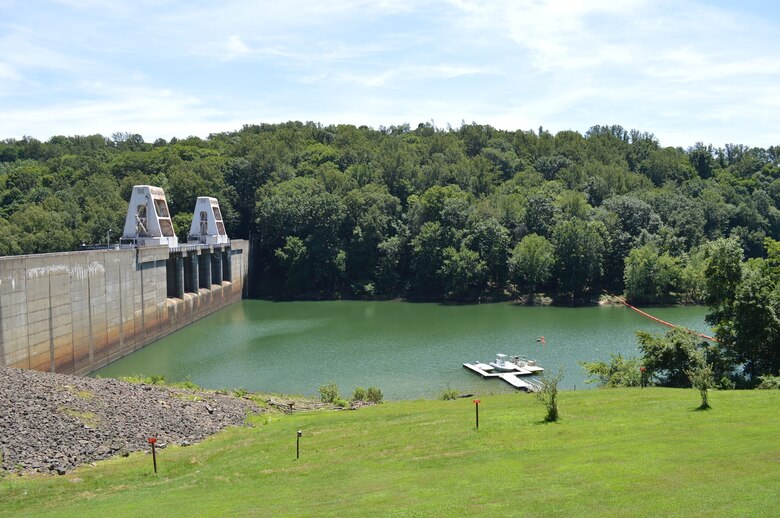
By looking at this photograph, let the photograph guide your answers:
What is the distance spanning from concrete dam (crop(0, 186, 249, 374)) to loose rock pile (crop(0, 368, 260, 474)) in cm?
798

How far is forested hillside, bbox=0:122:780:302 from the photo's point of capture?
81.8m

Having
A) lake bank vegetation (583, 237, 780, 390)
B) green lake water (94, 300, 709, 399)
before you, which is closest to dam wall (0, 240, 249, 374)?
green lake water (94, 300, 709, 399)

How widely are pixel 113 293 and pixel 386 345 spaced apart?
829 inches

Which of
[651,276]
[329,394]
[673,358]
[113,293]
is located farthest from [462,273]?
[673,358]

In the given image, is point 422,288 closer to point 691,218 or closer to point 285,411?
point 691,218

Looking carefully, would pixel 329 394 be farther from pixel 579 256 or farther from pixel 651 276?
pixel 579 256

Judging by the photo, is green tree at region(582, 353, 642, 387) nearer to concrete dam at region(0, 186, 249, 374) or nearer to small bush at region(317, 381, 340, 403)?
small bush at region(317, 381, 340, 403)

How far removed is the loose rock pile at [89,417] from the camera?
2244 cm

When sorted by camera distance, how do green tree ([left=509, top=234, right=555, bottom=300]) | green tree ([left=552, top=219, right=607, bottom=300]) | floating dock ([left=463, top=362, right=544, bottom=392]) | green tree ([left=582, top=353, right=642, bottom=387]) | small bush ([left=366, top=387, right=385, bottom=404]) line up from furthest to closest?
green tree ([left=552, top=219, right=607, bottom=300]) < green tree ([left=509, top=234, right=555, bottom=300]) < floating dock ([left=463, top=362, right=544, bottom=392]) < small bush ([left=366, top=387, right=385, bottom=404]) < green tree ([left=582, top=353, right=642, bottom=387])

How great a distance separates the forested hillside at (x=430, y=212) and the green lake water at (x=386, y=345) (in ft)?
24.3

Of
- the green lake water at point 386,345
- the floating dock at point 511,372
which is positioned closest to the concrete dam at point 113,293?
the green lake water at point 386,345

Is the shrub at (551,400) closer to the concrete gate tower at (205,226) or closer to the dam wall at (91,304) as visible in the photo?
the dam wall at (91,304)

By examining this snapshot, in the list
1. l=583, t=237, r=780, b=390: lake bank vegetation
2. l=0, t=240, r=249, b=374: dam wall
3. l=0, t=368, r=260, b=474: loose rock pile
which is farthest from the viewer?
l=0, t=240, r=249, b=374: dam wall

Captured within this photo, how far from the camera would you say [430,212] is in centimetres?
8944
